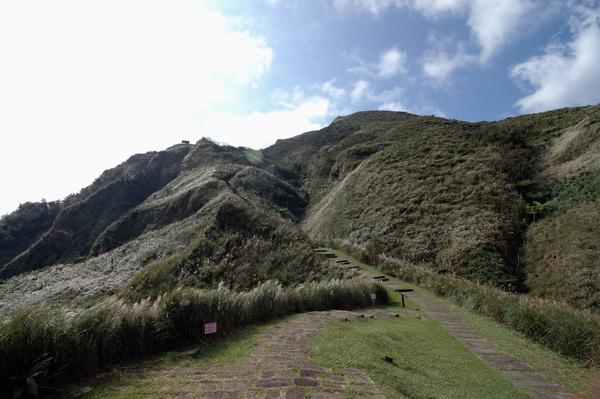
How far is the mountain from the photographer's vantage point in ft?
47.8

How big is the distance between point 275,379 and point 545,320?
821cm

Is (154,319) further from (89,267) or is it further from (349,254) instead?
(89,267)

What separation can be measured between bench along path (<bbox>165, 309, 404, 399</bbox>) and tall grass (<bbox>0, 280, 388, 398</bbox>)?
1.12m

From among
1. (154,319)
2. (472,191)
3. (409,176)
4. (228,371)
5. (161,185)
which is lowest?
(228,371)

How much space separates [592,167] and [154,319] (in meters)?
28.1

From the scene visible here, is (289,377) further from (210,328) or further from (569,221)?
(569,221)

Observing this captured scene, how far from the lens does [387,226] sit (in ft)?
81.8

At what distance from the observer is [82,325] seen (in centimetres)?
380

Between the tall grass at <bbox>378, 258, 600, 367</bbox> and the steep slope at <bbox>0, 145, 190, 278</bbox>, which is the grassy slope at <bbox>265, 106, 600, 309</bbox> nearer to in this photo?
the tall grass at <bbox>378, 258, 600, 367</bbox>

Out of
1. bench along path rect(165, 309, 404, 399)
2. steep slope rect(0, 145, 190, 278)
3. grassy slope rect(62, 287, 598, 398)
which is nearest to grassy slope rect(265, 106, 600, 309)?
grassy slope rect(62, 287, 598, 398)

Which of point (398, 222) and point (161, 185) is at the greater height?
point (161, 185)

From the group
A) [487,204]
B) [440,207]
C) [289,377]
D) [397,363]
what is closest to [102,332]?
[289,377]

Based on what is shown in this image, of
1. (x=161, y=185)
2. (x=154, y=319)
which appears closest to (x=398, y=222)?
(x=154, y=319)

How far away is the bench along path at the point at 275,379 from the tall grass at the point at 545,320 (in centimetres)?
639
